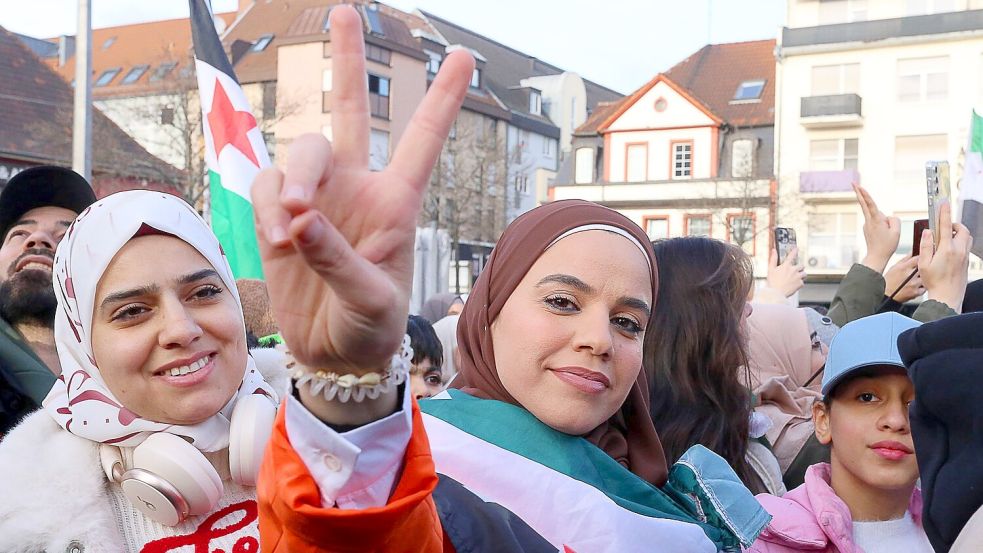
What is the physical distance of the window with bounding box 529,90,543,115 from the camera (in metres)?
51.2

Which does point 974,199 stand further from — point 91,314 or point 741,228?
point 741,228

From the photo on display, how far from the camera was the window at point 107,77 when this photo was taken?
148ft

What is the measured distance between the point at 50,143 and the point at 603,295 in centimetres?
2190

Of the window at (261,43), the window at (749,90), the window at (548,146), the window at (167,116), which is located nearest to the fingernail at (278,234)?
the window at (167,116)

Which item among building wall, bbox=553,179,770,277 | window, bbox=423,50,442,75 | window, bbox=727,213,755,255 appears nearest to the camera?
window, bbox=727,213,755,255

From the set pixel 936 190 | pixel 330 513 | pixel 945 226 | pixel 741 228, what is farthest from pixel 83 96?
pixel 741 228

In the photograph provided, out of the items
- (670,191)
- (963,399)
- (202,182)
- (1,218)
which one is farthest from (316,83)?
(963,399)

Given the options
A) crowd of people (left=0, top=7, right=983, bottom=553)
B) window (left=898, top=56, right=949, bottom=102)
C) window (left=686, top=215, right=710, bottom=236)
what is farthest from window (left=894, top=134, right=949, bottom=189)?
crowd of people (left=0, top=7, right=983, bottom=553)

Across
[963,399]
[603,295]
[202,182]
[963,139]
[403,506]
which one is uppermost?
[963,139]

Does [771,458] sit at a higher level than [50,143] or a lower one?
lower

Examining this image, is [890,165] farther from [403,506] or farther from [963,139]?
[403,506]

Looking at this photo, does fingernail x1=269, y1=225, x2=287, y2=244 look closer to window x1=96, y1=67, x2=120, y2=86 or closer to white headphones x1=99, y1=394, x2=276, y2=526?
white headphones x1=99, y1=394, x2=276, y2=526

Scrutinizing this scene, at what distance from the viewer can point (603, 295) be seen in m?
2.30

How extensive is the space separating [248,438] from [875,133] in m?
35.0
